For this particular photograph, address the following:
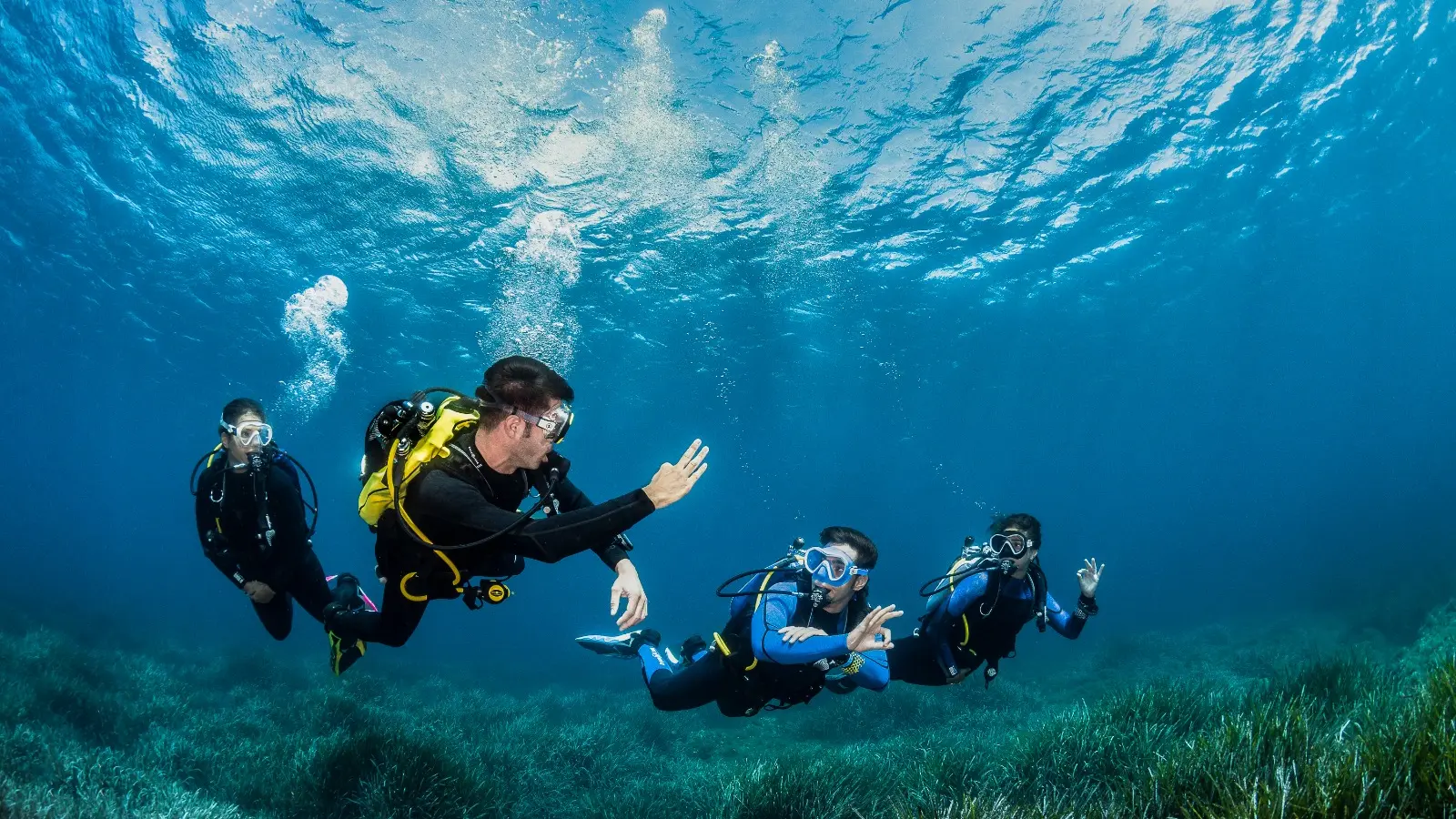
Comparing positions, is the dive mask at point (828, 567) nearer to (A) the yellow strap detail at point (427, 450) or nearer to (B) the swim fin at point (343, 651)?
(A) the yellow strap detail at point (427, 450)

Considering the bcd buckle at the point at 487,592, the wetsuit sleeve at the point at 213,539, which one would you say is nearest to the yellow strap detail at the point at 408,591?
the bcd buckle at the point at 487,592

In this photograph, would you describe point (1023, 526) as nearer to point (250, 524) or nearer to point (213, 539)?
point (250, 524)

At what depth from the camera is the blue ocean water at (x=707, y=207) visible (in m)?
12.6

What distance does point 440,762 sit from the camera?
280 inches

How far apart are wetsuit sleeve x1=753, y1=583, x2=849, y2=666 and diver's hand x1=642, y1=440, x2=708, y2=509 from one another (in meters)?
2.48

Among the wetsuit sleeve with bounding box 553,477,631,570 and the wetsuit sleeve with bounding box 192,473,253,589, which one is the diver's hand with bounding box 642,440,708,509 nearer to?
the wetsuit sleeve with bounding box 553,477,631,570

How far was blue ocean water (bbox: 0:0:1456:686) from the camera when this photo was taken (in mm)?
12648

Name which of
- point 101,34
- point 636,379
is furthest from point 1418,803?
point 636,379

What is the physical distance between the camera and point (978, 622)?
6.75 metres

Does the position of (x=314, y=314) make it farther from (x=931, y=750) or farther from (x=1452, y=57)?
(x=1452, y=57)

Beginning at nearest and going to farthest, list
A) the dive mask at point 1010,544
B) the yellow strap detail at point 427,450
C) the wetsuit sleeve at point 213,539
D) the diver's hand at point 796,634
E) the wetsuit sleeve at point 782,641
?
the yellow strap detail at point 427,450 → the wetsuit sleeve at point 782,641 → the diver's hand at point 796,634 → the wetsuit sleeve at point 213,539 → the dive mask at point 1010,544

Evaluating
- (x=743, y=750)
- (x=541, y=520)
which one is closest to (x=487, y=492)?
(x=541, y=520)

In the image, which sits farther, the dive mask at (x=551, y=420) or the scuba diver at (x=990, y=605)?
the scuba diver at (x=990, y=605)

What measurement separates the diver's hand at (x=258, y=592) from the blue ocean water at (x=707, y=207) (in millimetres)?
10493
